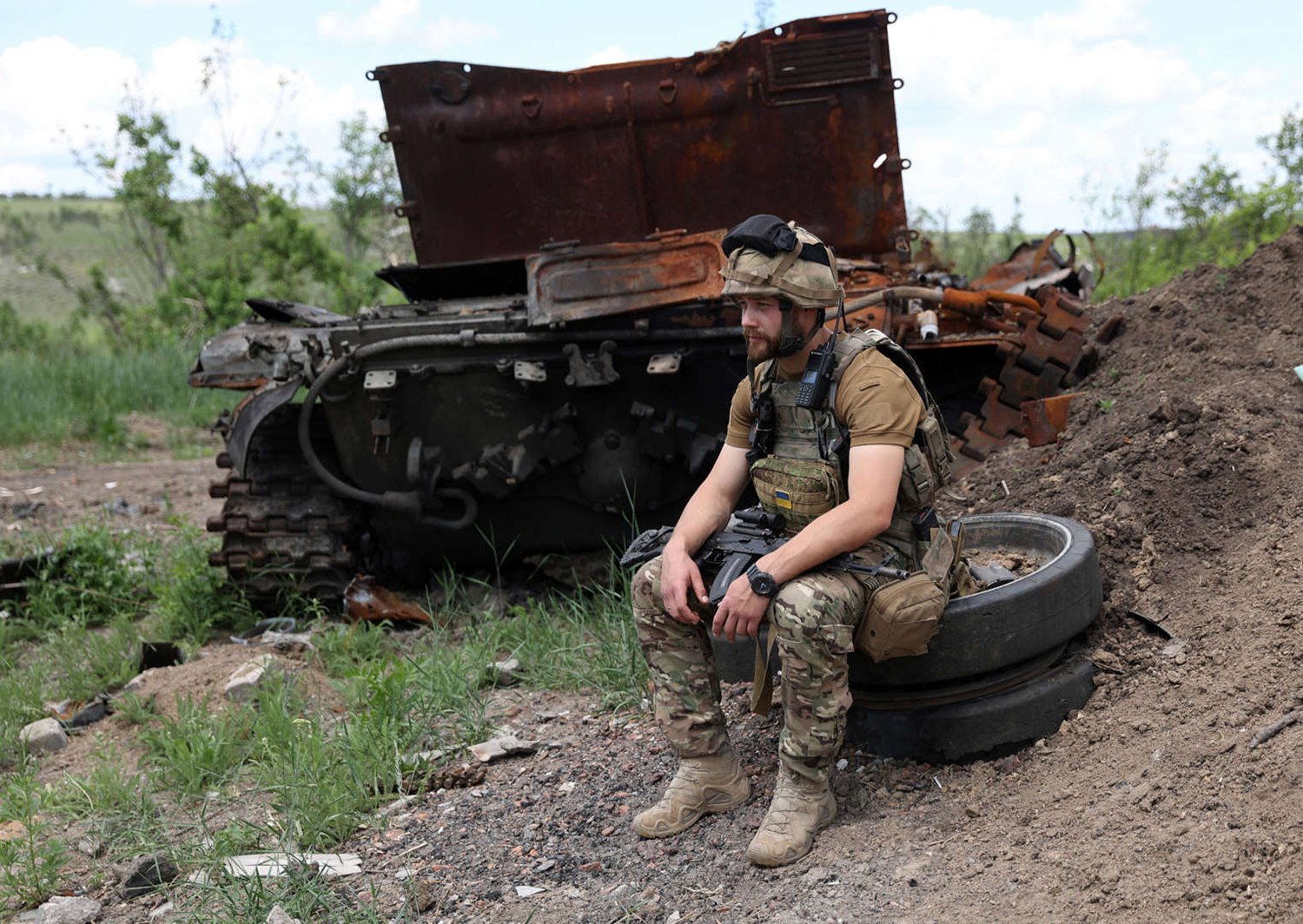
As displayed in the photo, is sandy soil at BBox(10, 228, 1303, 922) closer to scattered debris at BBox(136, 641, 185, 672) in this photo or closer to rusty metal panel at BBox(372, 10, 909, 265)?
scattered debris at BBox(136, 641, 185, 672)

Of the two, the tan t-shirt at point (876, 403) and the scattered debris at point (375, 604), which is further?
the scattered debris at point (375, 604)

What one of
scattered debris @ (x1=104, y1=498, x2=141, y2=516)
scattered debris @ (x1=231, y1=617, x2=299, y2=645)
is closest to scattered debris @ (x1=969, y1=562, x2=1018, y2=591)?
scattered debris @ (x1=231, y1=617, x2=299, y2=645)

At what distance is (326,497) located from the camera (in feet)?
18.5

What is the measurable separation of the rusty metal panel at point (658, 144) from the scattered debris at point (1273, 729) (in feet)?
11.9

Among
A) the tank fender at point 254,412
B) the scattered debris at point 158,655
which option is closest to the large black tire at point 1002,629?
the tank fender at point 254,412

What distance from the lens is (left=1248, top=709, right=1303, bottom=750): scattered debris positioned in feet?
8.31

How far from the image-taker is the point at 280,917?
2758 mm

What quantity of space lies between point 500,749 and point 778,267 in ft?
6.18

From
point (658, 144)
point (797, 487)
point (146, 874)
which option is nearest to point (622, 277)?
point (658, 144)

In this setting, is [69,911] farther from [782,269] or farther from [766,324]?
[782,269]

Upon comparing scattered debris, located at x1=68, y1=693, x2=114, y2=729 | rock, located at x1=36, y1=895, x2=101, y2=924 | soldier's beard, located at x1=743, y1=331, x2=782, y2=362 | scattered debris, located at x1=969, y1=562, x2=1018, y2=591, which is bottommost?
rock, located at x1=36, y1=895, x2=101, y2=924

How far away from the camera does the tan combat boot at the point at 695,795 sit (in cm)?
302

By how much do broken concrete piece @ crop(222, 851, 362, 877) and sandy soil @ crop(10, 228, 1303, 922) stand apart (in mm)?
52

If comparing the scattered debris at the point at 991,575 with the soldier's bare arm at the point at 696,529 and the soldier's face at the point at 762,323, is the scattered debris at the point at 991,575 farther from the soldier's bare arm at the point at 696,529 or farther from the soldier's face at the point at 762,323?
the soldier's face at the point at 762,323
